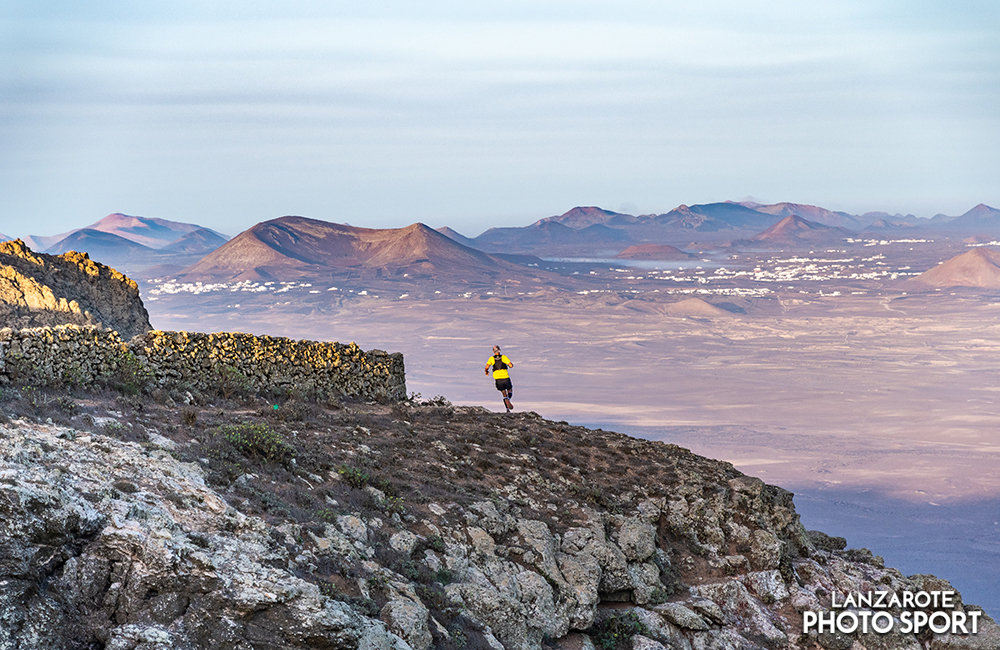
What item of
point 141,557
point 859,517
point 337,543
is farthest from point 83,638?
point 859,517

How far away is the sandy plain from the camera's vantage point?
83.4 meters

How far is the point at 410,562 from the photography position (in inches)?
392

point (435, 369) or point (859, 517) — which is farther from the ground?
point (435, 369)

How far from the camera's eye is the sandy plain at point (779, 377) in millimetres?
83375

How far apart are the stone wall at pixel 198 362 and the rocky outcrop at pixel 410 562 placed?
1965 mm

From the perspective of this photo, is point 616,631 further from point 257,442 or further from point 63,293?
point 63,293

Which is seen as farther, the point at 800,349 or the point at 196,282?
the point at 196,282

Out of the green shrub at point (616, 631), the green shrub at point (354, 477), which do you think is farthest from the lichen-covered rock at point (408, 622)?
the green shrub at point (616, 631)

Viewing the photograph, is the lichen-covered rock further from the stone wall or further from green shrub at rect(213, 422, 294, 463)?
the stone wall

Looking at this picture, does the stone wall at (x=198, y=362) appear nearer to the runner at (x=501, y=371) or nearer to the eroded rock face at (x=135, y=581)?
the runner at (x=501, y=371)

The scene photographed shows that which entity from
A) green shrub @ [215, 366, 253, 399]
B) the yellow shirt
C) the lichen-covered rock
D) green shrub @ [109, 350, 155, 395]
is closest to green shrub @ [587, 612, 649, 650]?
the lichen-covered rock

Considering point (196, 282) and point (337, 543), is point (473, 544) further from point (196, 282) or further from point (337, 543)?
point (196, 282)

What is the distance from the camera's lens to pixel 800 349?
15150 centimetres

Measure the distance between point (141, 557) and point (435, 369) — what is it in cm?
12304
